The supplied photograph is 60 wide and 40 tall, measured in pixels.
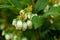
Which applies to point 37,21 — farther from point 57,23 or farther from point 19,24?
point 57,23

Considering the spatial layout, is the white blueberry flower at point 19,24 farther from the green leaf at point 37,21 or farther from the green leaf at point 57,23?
the green leaf at point 57,23

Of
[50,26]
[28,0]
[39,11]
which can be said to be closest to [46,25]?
[50,26]

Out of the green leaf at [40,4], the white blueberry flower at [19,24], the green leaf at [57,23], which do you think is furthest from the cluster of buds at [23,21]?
the green leaf at [57,23]

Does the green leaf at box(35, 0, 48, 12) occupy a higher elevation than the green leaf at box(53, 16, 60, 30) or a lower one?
higher

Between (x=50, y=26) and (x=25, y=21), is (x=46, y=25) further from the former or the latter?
→ (x=25, y=21)

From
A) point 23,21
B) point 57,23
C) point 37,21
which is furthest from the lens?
point 57,23

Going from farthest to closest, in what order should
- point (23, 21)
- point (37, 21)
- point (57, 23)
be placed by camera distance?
point (57, 23)
point (23, 21)
point (37, 21)

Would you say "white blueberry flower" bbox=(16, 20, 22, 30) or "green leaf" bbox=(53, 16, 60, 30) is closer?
"white blueberry flower" bbox=(16, 20, 22, 30)

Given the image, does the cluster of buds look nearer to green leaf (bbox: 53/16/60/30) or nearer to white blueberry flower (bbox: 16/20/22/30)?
white blueberry flower (bbox: 16/20/22/30)

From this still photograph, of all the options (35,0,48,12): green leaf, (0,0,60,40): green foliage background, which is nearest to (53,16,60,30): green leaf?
(0,0,60,40): green foliage background

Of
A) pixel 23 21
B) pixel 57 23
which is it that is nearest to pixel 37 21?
pixel 23 21

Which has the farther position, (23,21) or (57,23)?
(57,23)
